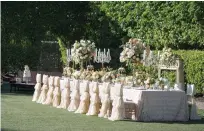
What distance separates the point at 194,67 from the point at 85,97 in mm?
6013

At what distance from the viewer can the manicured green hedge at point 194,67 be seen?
728 inches

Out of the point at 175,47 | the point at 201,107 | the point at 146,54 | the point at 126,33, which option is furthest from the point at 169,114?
the point at 126,33

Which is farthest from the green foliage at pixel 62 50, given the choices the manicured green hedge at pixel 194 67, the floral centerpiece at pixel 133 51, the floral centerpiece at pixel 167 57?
the floral centerpiece at pixel 167 57

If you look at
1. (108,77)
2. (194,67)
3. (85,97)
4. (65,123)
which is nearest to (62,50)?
(194,67)

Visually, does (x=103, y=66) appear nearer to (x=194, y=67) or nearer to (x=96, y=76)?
(x=194, y=67)

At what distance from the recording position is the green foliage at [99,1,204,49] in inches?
773

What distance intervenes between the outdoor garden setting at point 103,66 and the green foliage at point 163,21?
0.04m

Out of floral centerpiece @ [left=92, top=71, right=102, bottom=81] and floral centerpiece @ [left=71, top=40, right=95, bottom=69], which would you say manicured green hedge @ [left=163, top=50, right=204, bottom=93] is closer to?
floral centerpiece @ [left=71, top=40, right=95, bottom=69]

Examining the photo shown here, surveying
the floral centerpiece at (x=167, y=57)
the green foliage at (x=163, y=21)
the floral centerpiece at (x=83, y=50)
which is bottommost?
the floral centerpiece at (x=167, y=57)

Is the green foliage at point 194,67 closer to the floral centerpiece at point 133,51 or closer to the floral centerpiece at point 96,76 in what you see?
the floral centerpiece at point 96,76

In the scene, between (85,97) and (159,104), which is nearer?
(159,104)

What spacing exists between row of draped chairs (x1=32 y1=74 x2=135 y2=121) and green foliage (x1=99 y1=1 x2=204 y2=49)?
5.77m

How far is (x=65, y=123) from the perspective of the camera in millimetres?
11891

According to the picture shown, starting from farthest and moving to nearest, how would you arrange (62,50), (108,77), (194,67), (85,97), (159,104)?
(62,50) → (194,67) → (108,77) → (85,97) → (159,104)
